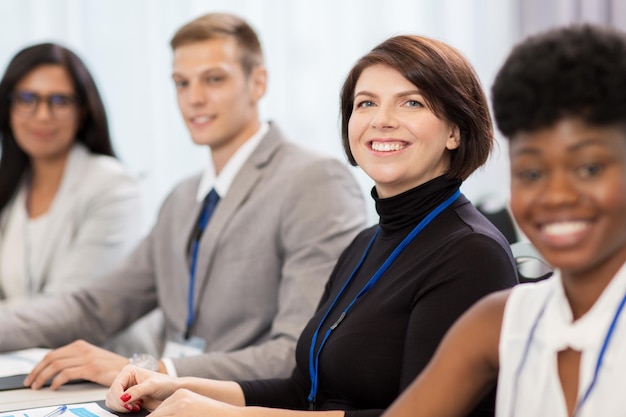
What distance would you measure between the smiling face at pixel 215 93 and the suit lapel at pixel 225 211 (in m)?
0.15

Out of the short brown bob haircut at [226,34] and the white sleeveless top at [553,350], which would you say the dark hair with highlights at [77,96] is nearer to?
the short brown bob haircut at [226,34]

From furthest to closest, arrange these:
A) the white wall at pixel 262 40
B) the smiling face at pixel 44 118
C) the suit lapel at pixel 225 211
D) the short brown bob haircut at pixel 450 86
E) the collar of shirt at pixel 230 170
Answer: the white wall at pixel 262 40
the smiling face at pixel 44 118
the collar of shirt at pixel 230 170
the suit lapel at pixel 225 211
the short brown bob haircut at pixel 450 86

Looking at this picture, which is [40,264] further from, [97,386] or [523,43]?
[523,43]

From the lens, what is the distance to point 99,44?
3.68 m

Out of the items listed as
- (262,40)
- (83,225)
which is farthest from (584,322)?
(262,40)

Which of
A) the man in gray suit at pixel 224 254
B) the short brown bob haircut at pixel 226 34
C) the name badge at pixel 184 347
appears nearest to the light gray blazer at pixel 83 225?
the man in gray suit at pixel 224 254

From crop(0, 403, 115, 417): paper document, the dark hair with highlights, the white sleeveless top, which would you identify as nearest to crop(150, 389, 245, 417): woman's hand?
crop(0, 403, 115, 417): paper document

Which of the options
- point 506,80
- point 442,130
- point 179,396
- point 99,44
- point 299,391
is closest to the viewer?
point 506,80

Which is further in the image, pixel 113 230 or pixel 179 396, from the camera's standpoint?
pixel 113 230

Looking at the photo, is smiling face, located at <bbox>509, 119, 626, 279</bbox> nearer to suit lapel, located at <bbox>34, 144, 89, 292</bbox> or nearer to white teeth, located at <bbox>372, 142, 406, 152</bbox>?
white teeth, located at <bbox>372, 142, 406, 152</bbox>

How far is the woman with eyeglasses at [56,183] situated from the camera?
289 centimetres

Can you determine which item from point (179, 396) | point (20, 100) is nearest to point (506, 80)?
point (179, 396)

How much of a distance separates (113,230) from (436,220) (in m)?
1.60

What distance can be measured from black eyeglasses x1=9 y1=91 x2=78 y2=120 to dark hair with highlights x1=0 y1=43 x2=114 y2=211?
1.3 inches
